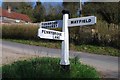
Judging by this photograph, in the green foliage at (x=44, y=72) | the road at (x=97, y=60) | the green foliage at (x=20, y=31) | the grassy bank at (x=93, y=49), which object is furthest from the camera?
the green foliage at (x=20, y=31)

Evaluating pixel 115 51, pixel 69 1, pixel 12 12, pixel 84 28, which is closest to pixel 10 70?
pixel 115 51

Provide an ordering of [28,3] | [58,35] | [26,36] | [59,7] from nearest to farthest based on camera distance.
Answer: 1. [58,35]
2. [26,36]
3. [59,7]
4. [28,3]

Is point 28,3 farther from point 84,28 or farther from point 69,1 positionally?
point 84,28

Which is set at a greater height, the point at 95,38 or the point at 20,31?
the point at 20,31

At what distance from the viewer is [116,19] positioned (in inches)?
1270

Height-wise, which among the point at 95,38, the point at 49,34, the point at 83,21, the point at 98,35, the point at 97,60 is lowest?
the point at 97,60

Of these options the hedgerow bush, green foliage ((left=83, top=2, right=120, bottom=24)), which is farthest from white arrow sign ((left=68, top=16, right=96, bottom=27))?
green foliage ((left=83, top=2, right=120, bottom=24))

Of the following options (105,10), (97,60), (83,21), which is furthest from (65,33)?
(105,10)

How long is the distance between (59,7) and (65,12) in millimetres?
35480

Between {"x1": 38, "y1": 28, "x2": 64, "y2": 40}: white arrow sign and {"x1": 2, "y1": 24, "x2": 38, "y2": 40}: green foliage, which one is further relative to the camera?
{"x1": 2, "y1": 24, "x2": 38, "y2": 40}: green foliage

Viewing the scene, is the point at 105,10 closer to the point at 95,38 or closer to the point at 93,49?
the point at 95,38

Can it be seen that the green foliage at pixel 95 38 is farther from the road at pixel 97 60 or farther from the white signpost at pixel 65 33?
the white signpost at pixel 65 33

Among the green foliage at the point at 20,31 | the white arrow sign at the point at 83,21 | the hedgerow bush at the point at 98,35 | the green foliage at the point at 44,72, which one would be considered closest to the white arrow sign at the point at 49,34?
the white arrow sign at the point at 83,21

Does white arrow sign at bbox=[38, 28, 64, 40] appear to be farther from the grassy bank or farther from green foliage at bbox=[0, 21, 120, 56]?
green foliage at bbox=[0, 21, 120, 56]
